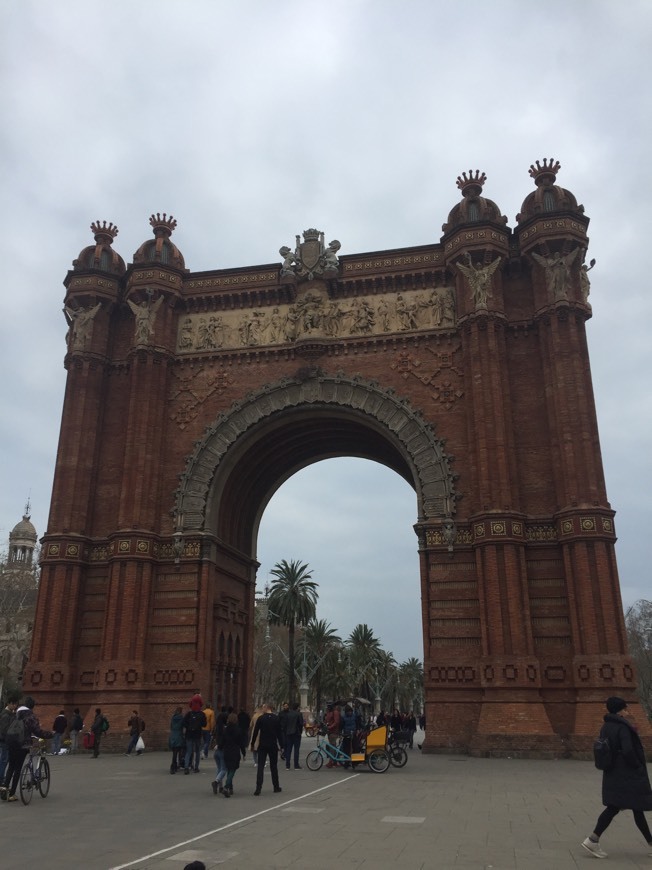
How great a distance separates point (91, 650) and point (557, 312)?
2169cm

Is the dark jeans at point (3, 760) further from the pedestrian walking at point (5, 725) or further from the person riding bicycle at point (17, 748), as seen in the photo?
the person riding bicycle at point (17, 748)

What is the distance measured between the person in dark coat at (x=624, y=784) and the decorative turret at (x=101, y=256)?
28717mm

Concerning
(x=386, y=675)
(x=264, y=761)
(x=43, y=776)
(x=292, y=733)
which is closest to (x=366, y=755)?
(x=292, y=733)

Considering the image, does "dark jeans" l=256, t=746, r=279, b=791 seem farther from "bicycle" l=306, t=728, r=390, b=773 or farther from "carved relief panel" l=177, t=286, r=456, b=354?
"carved relief panel" l=177, t=286, r=456, b=354

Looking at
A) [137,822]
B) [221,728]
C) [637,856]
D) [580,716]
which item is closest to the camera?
[637,856]

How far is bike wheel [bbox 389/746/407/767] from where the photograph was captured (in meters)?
19.2

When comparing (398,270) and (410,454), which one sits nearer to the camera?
(410,454)

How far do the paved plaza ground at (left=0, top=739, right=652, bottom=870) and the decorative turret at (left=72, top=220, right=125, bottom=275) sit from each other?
71.1ft

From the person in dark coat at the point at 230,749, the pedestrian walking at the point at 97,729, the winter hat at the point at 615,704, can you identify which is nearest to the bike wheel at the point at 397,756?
the person in dark coat at the point at 230,749

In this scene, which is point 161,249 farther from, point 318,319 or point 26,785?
point 26,785

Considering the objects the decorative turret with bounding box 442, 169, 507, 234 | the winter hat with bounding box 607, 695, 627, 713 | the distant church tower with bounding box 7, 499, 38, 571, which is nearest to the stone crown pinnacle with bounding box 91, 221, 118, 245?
the decorative turret with bounding box 442, 169, 507, 234

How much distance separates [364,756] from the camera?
18.5 m

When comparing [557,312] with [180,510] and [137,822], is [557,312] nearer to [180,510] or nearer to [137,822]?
[180,510]

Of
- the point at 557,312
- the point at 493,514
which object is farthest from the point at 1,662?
the point at 557,312
